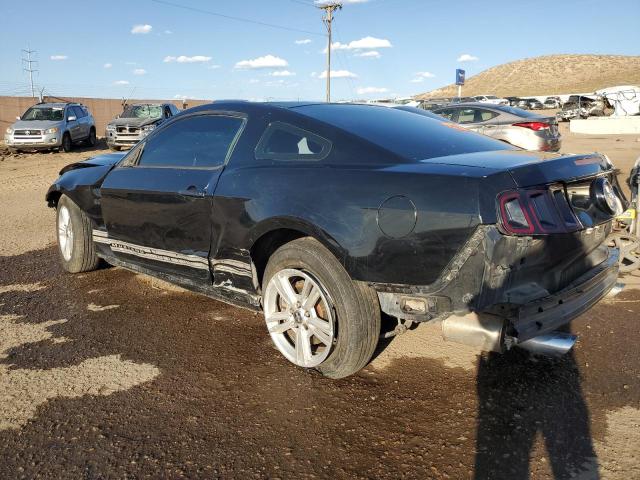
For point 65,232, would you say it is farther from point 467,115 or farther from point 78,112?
point 78,112

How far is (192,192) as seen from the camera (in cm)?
373

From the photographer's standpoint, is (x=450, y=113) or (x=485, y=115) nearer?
(x=485, y=115)

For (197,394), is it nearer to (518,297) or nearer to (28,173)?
(518,297)

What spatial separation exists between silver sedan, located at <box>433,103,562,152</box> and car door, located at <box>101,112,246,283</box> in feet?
30.2

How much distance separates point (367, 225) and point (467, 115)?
11812mm

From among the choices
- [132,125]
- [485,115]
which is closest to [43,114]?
[132,125]

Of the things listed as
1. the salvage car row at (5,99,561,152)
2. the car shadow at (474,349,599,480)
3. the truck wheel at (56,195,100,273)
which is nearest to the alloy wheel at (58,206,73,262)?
the truck wheel at (56,195,100,273)

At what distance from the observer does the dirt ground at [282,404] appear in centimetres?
246

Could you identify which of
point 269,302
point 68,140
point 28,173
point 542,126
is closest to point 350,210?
point 269,302

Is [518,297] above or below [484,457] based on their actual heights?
above

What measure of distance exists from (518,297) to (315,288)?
3.51 ft

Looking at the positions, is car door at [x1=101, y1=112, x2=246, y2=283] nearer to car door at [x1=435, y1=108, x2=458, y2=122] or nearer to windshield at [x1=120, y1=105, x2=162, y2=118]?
car door at [x1=435, y1=108, x2=458, y2=122]

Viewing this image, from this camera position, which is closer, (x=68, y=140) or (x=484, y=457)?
(x=484, y=457)

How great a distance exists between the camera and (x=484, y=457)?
2.47 m
